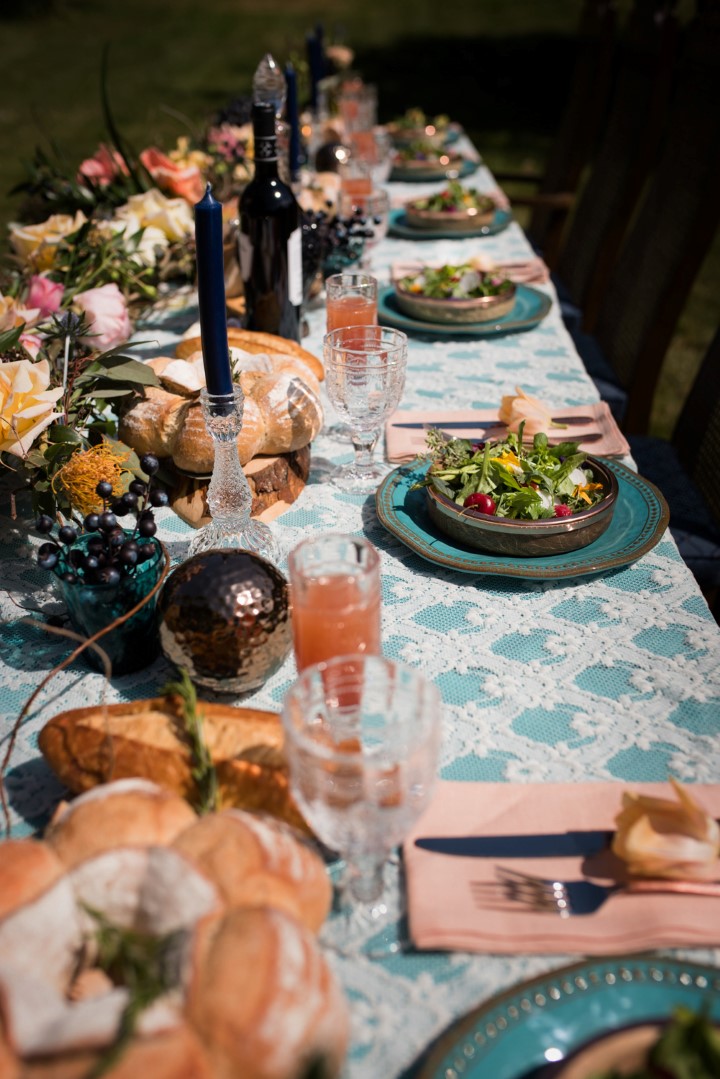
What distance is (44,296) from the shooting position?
4.91 feet

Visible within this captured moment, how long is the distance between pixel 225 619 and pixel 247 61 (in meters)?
11.6

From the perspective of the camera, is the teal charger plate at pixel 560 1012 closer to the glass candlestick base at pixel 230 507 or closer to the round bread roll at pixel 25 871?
the round bread roll at pixel 25 871

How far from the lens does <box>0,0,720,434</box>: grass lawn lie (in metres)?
8.31

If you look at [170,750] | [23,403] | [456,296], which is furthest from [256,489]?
[456,296]

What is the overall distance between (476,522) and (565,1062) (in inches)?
24.8

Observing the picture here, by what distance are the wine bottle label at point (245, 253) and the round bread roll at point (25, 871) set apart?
46.0 inches

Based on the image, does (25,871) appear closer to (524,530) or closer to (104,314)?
(524,530)

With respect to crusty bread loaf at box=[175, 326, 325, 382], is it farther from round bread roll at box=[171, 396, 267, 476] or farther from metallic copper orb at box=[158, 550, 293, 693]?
metallic copper orb at box=[158, 550, 293, 693]

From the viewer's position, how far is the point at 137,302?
1924 millimetres

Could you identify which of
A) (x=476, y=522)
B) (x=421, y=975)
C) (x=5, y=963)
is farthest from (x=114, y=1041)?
(x=476, y=522)

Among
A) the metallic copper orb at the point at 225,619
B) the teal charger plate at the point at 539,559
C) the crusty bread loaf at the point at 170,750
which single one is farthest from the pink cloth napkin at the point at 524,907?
the teal charger plate at the point at 539,559

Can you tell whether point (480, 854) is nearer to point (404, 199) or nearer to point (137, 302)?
point (137, 302)

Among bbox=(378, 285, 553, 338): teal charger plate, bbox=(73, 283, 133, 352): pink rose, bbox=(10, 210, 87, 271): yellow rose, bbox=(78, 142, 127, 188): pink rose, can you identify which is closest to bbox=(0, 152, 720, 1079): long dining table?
bbox=(73, 283, 133, 352): pink rose

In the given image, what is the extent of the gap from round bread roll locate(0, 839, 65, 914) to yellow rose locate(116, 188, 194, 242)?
1546 millimetres
